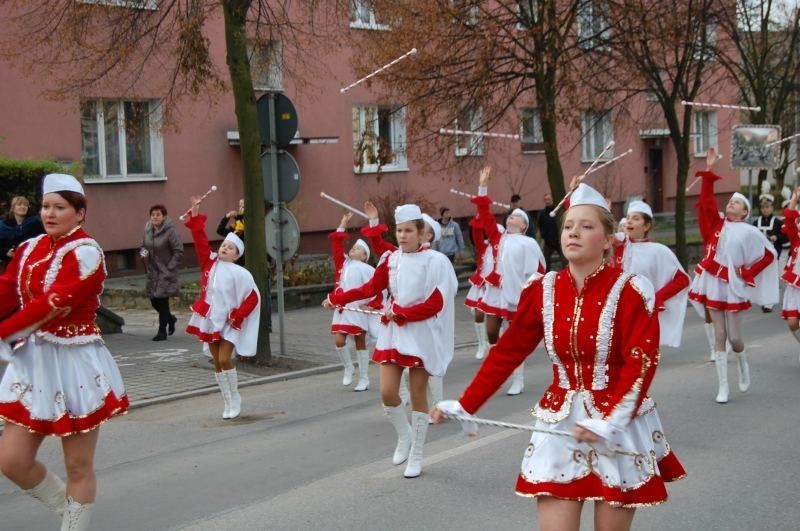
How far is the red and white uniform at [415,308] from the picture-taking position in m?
7.69

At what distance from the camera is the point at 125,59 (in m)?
13.5

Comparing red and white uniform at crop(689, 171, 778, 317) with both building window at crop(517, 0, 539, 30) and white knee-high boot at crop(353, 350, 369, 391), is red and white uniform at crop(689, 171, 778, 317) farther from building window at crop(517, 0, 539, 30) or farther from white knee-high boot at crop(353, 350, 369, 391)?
building window at crop(517, 0, 539, 30)

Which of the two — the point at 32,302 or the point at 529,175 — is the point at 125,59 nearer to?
the point at 32,302

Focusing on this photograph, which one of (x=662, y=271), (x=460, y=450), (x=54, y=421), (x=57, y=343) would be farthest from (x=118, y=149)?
(x=54, y=421)

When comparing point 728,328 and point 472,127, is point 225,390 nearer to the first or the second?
point 728,328

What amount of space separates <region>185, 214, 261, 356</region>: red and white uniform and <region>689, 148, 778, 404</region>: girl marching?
428cm

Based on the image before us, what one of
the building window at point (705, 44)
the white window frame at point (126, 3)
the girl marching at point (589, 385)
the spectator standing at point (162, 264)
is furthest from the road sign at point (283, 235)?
the building window at point (705, 44)

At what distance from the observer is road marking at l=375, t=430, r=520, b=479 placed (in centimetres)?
753

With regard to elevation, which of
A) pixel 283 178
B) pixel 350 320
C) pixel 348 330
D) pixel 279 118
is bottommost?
pixel 348 330

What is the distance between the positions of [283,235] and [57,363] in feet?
26.8

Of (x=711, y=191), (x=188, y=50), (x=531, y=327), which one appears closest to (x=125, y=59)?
(x=188, y=50)

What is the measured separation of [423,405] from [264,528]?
5.98 ft

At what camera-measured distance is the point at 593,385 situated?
4.23 meters

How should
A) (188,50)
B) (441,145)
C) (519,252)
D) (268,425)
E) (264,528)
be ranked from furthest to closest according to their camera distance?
(441,145), (188,50), (519,252), (268,425), (264,528)
